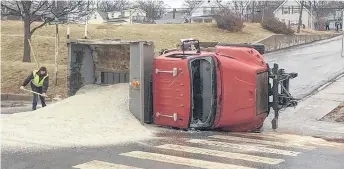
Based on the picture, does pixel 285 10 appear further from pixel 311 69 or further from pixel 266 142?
pixel 266 142

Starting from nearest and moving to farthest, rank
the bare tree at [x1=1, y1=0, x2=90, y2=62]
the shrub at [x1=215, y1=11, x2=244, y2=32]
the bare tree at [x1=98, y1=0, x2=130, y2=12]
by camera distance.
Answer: the bare tree at [x1=1, y1=0, x2=90, y2=62] → the shrub at [x1=215, y1=11, x2=244, y2=32] → the bare tree at [x1=98, y1=0, x2=130, y2=12]

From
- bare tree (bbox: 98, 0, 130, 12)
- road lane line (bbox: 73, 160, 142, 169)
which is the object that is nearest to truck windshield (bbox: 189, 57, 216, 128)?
road lane line (bbox: 73, 160, 142, 169)

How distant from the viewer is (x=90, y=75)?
1177cm

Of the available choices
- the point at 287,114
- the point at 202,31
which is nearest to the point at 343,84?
the point at 287,114

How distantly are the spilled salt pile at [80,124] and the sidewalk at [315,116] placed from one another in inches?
127

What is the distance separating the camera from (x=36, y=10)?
21.5 meters

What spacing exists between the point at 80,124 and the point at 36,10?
14.3 metres

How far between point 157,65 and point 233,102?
5.29 feet

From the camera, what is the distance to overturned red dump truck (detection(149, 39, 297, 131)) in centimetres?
845

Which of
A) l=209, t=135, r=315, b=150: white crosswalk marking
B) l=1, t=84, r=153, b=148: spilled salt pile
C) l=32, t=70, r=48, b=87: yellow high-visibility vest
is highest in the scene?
l=32, t=70, r=48, b=87: yellow high-visibility vest

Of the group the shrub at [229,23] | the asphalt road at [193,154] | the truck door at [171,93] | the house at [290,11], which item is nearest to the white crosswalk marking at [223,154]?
the asphalt road at [193,154]

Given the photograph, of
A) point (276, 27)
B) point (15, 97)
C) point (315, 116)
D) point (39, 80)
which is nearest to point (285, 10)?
point (276, 27)

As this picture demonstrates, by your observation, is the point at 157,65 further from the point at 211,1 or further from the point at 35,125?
the point at 211,1

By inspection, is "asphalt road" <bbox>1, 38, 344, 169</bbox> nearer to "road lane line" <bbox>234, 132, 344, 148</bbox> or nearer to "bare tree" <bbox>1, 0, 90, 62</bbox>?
"road lane line" <bbox>234, 132, 344, 148</bbox>
